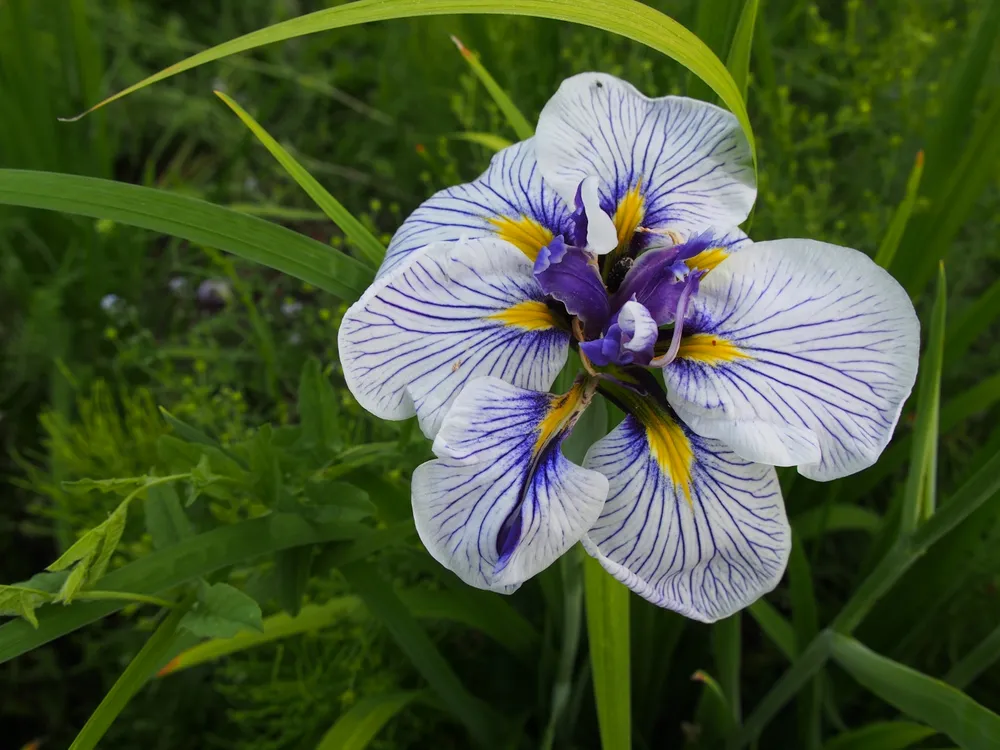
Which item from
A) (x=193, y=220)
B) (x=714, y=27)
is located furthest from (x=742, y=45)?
(x=193, y=220)

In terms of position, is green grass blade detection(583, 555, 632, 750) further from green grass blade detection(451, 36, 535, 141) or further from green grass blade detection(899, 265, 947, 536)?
green grass blade detection(451, 36, 535, 141)

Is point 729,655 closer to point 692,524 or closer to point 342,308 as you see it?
point 692,524

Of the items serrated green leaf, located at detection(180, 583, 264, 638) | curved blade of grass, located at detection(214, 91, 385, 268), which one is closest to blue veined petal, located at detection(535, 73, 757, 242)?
curved blade of grass, located at detection(214, 91, 385, 268)

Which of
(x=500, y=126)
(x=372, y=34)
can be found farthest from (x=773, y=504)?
(x=372, y=34)

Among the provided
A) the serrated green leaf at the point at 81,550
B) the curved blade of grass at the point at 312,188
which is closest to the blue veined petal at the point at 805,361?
the curved blade of grass at the point at 312,188

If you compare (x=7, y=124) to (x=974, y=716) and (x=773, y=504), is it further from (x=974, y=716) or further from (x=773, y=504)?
(x=974, y=716)

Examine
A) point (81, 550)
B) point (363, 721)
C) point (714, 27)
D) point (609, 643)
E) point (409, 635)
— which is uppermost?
point (714, 27)
